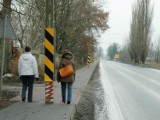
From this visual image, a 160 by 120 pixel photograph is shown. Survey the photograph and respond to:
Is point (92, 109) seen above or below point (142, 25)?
below

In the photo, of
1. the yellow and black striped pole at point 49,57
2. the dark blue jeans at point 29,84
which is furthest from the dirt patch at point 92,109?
the dark blue jeans at point 29,84

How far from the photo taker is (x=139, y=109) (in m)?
11.1

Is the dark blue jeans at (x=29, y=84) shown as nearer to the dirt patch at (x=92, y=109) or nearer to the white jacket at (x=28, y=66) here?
the white jacket at (x=28, y=66)

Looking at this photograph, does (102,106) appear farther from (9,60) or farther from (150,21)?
(150,21)

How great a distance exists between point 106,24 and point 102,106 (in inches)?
1499

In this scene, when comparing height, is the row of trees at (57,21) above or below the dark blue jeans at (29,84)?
above

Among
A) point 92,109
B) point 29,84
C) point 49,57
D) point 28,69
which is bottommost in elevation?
point 92,109

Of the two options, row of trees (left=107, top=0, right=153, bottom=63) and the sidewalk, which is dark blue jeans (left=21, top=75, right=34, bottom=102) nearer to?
the sidewalk

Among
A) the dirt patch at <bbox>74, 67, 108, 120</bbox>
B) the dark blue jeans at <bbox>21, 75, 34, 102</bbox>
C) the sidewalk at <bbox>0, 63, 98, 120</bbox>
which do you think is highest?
the dark blue jeans at <bbox>21, 75, 34, 102</bbox>

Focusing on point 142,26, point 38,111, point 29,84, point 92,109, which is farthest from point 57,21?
point 142,26

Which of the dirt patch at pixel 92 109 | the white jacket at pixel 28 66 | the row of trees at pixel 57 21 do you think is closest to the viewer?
the dirt patch at pixel 92 109

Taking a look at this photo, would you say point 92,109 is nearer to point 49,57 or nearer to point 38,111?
point 49,57

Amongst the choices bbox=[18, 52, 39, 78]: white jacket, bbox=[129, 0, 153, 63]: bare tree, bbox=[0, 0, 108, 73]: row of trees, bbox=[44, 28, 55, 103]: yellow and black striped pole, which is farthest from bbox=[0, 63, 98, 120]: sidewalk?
bbox=[129, 0, 153, 63]: bare tree

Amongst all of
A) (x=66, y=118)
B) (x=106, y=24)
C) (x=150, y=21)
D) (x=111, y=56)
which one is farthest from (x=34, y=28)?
(x=111, y=56)
